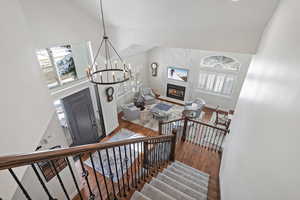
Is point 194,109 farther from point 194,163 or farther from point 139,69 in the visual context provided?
point 139,69

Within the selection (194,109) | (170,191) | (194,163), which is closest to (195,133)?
(194,163)

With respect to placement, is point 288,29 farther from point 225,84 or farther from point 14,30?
point 225,84

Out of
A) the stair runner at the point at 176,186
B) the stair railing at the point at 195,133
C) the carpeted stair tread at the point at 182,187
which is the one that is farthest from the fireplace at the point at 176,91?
the carpeted stair tread at the point at 182,187

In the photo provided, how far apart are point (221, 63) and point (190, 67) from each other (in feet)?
5.15

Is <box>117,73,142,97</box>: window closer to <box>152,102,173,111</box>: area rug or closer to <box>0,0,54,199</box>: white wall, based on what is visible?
<box>152,102,173,111</box>: area rug

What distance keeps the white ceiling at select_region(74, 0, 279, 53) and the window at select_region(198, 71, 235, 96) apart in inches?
190

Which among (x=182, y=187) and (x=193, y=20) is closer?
(x=182, y=187)

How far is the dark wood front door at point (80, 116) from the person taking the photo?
14.9 feet

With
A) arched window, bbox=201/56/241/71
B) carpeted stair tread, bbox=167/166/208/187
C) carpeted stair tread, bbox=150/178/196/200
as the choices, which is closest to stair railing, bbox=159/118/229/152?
carpeted stair tread, bbox=167/166/208/187

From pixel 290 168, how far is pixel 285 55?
0.98 meters

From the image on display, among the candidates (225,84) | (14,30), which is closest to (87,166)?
(14,30)

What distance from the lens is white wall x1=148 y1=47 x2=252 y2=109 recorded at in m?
7.35

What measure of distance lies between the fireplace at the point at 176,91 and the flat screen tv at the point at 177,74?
500 millimetres

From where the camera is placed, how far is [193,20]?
3090mm
